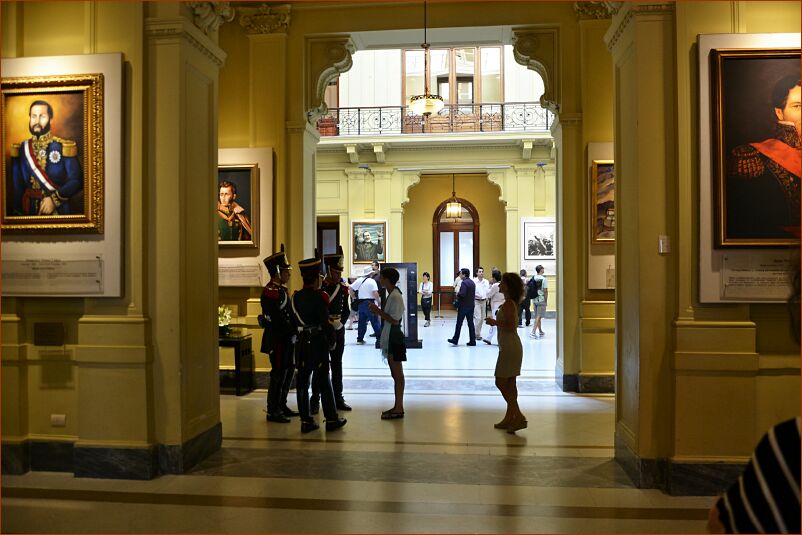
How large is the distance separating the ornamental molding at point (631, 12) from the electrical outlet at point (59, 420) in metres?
5.39

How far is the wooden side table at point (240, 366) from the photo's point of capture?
25.6 feet

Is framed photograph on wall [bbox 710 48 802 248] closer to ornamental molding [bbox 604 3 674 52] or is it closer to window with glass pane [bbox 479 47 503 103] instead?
ornamental molding [bbox 604 3 674 52]

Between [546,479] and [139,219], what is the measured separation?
3697mm

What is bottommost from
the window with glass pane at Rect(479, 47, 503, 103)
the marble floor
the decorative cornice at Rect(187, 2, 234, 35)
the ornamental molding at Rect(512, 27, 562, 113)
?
the marble floor

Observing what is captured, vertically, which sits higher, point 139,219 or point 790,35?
point 790,35

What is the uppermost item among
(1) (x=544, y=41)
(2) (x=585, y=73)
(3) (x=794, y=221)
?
(1) (x=544, y=41)

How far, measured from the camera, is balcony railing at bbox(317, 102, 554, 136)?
1852 centimetres

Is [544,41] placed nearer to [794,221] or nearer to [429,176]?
[794,221]

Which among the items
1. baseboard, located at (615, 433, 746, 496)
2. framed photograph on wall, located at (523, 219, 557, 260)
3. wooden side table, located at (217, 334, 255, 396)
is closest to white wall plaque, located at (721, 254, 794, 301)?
baseboard, located at (615, 433, 746, 496)

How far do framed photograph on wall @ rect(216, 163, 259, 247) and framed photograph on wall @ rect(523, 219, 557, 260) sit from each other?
38.7 ft

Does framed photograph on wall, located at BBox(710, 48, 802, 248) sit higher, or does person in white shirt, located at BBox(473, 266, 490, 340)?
framed photograph on wall, located at BBox(710, 48, 802, 248)

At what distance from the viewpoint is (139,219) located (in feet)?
15.2

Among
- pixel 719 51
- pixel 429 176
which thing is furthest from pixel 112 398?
pixel 429 176

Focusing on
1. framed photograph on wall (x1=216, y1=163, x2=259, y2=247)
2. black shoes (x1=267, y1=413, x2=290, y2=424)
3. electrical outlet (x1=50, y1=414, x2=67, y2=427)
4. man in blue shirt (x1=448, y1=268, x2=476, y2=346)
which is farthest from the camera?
man in blue shirt (x1=448, y1=268, x2=476, y2=346)
